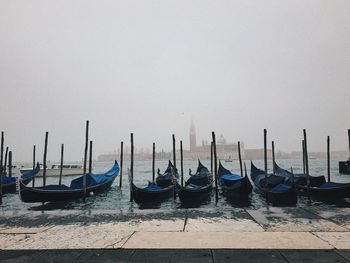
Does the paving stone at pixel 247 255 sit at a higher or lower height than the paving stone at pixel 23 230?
higher

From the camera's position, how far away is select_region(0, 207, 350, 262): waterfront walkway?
417 centimetres

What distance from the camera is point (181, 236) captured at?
17.4 feet

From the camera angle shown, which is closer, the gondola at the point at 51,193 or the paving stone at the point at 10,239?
the paving stone at the point at 10,239

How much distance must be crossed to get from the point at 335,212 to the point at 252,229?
3465mm

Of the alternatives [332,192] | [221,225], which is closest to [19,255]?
[221,225]

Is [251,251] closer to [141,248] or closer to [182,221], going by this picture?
[141,248]

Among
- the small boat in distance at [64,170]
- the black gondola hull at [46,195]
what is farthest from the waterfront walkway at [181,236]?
the small boat in distance at [64,170]

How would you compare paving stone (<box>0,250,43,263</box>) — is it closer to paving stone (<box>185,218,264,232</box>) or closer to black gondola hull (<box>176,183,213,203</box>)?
paving stone (<box>185,218,264,232</box>)

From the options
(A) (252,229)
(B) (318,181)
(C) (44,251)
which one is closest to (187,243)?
(A) (252,229)

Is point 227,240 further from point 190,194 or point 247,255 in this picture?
point 190,194

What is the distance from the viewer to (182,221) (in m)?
6.93

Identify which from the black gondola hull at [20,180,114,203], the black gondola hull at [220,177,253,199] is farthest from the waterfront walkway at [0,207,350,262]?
the black gondola hull at [220,177,253,199]

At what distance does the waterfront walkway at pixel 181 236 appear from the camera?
4.17m

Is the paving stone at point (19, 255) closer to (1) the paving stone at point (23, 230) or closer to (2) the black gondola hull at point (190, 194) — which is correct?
(1) the paving stone at point (23, 230)
